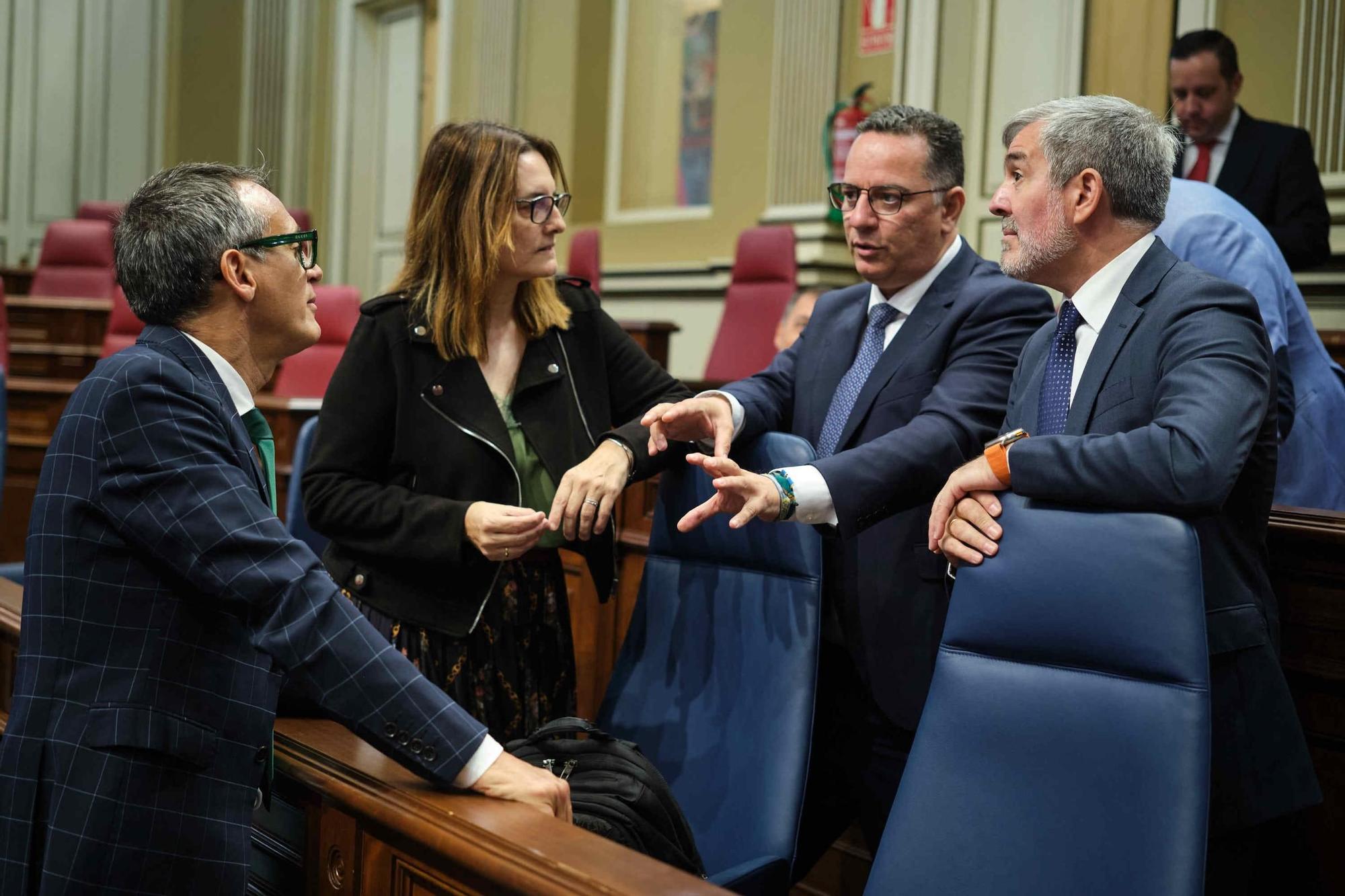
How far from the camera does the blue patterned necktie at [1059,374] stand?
151 cm

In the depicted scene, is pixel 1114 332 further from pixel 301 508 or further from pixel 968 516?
pixel 301 508

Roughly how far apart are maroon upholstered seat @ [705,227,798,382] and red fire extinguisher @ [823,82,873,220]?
407 mm

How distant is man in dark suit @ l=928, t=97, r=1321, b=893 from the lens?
1.28m

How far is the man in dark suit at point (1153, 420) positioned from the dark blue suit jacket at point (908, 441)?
0.55ft

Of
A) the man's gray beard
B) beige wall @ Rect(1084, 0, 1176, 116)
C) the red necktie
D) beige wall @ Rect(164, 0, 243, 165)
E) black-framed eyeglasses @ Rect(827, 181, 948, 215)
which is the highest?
beige wall @ Rect(164, 0, 243, 165)

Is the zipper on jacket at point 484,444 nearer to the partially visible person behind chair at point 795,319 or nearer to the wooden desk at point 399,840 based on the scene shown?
the wooden desk at point 399,840

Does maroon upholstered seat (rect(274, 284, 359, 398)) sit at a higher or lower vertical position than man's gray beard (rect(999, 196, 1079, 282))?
lower

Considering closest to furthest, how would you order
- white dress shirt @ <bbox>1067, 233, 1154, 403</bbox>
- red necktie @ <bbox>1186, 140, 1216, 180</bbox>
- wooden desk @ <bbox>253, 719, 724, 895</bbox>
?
wooden desk @ <bbox>253, 719, 724, 895</bbox> < white dress shirt @ <bbox>1067, 233, 1154, 403</bbox> < red necktie @ <bbox>1186, 140, 1216, 180</bbox>

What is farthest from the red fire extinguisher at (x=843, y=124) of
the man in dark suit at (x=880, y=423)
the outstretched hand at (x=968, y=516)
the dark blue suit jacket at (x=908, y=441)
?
the outstretched hand at (x=968, y=516)

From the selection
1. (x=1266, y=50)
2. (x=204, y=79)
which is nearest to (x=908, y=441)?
Answer: (x=1266, y=50)

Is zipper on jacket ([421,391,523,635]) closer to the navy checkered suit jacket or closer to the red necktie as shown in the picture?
the navy checkered suit jacket

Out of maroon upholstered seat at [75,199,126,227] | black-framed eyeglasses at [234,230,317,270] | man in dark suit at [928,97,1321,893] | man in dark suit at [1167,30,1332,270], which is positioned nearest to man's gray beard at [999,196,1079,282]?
man in dark suit at [928,97,1321,893]

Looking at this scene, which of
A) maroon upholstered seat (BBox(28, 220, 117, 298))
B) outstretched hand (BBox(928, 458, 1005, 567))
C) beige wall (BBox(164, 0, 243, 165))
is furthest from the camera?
beige wall (BBox(164, 0, 243, 165))

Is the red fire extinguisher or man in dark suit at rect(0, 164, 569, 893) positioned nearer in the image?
man in dark suit at rect(0, 164, 569, 893)
